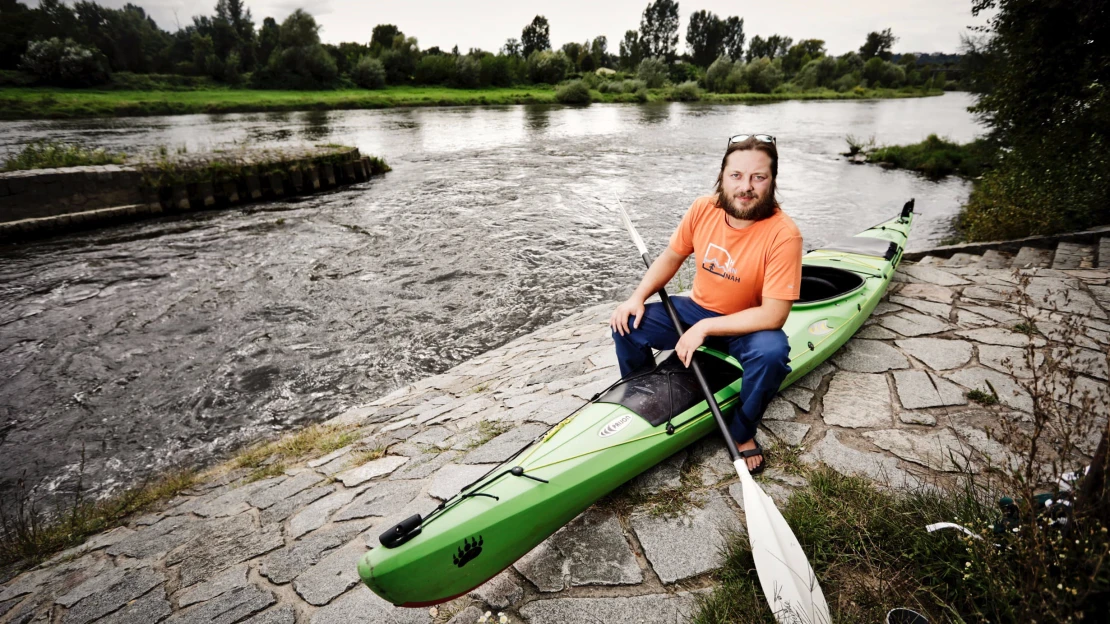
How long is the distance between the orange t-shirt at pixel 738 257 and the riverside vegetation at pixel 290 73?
33741 mm

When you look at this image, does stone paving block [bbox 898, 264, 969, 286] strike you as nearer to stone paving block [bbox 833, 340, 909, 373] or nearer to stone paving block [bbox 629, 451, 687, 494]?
stone paving block [bbox 833, 340, 909, 373]

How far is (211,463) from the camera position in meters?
3.93

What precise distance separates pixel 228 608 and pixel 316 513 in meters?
0.65

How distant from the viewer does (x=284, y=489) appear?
9.95ft

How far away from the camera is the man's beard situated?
232 centimetres

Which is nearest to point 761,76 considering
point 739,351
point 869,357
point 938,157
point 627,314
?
point 938,157

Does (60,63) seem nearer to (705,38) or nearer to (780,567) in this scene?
(780,567)

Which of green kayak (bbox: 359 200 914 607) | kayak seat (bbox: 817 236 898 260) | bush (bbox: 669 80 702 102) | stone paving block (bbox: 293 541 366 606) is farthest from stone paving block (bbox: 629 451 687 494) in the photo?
bush (bbox: 669 80 702 102)

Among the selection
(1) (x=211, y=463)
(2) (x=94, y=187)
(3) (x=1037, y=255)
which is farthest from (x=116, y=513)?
(2) (x=94, y=187)

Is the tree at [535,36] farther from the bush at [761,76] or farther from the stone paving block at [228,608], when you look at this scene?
the stone paving block at [228,608]

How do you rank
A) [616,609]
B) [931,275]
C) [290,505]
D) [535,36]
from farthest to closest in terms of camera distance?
[535,36]
[931,275]
[290,505]
[616,609]

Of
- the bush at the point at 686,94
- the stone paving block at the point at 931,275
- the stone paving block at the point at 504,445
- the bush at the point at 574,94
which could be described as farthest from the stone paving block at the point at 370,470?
the bush at the point at 686,94

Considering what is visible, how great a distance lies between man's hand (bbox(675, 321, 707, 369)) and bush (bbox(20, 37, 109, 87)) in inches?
1896

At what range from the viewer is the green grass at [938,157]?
43.6ft
